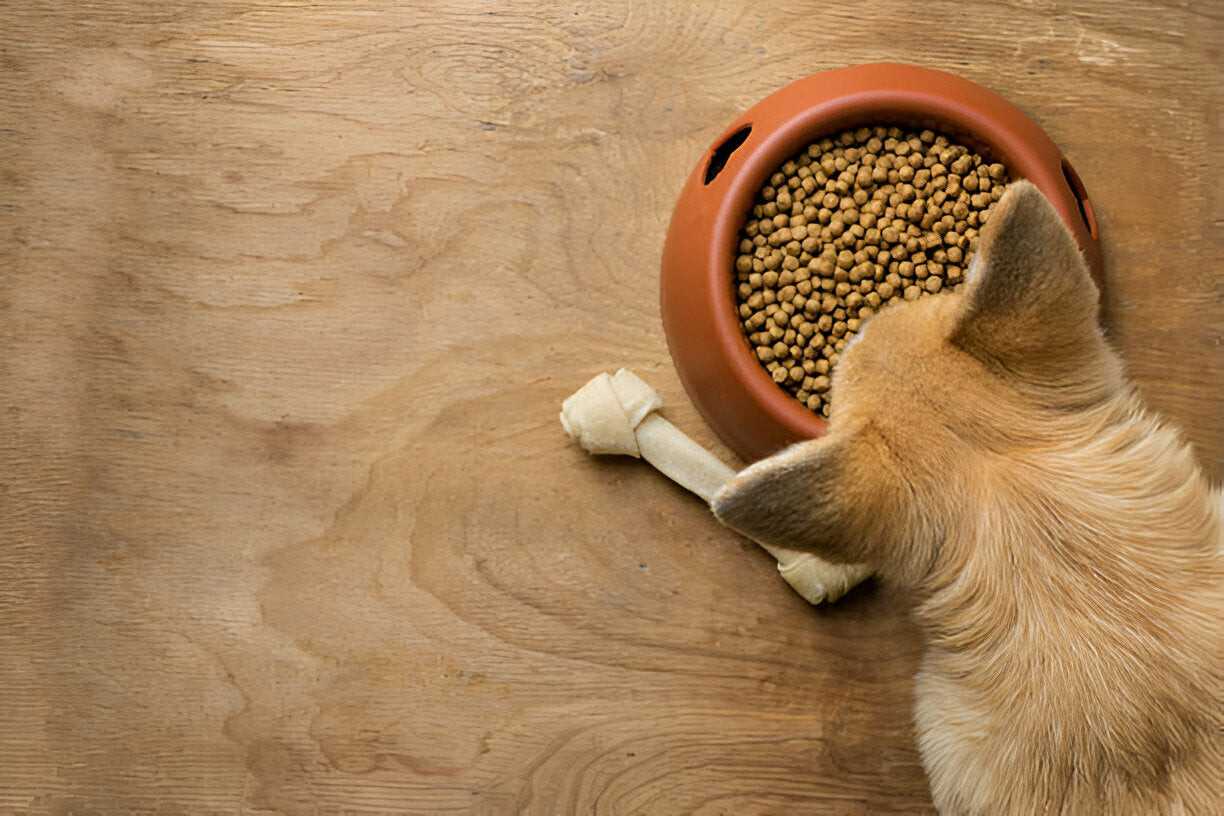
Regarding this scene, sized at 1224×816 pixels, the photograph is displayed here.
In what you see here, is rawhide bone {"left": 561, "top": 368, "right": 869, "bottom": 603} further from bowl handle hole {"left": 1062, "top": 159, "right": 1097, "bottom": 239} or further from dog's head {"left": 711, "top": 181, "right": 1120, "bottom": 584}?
Answer: bowl handle hole {"left": 1062, "top": 159, "right": 1097, "bottom": 239}

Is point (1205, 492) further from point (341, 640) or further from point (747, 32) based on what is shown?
point (341, 640)

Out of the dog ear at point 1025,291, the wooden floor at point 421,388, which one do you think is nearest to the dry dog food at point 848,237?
the wooden floor at point 421,388

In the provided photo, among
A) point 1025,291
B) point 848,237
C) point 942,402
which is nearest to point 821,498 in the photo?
point 942,402

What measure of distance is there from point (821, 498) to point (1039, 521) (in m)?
0.30

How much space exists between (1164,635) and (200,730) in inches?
63.6

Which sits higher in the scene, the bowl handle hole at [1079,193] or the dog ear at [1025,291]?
the dog ear at [1025,291]

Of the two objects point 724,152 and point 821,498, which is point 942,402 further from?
point 724,152

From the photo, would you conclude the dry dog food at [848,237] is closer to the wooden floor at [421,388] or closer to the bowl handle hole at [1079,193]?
the bowl handle hole at [1079,193]

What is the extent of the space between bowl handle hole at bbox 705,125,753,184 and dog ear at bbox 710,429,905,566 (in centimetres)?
73

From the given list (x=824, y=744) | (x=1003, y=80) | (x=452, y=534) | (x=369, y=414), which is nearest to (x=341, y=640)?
(x=452, y=534)

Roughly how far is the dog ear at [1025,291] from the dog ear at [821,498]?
201mm

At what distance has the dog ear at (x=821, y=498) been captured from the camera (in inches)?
42.2

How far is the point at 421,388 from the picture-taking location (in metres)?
1.84

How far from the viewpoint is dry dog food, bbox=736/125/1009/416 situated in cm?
158
